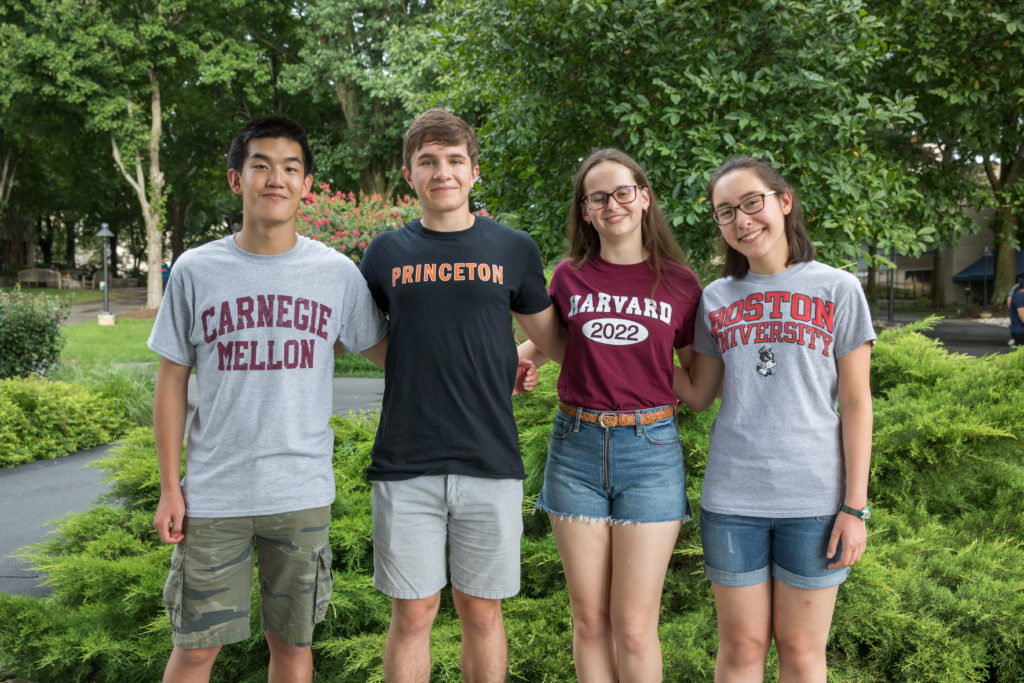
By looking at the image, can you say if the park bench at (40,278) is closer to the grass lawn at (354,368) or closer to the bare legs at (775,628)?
the grass lawn at (354,368)

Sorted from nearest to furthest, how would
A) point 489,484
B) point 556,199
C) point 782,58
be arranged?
point 489,484 < point 782,58 < point 556,199

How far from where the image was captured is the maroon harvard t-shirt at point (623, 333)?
96.1 inches

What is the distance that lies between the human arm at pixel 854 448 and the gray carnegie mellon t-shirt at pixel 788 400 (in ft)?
0.12

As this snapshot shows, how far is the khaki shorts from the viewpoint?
7.54 feet

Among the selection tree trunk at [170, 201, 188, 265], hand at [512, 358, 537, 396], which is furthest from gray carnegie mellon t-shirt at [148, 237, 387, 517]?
tree trunk at [170, 201, 188, 265]

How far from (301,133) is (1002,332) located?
1019 inches

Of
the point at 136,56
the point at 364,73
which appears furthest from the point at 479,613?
the point at 136,56

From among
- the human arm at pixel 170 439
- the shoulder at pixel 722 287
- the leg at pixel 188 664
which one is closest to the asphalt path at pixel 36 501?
the leg at pixel 188 664

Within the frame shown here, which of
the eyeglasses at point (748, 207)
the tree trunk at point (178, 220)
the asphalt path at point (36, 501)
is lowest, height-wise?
the asphalt path at point (36, 501)

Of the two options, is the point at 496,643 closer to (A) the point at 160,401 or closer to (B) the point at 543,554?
(B) the point at 543,554

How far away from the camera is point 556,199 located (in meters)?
5.38

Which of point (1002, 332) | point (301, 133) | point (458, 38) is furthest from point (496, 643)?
point (1002, 332)

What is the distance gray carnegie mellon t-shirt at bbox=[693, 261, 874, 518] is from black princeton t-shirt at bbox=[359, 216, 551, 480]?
721mm

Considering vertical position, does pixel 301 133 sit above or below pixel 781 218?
above
